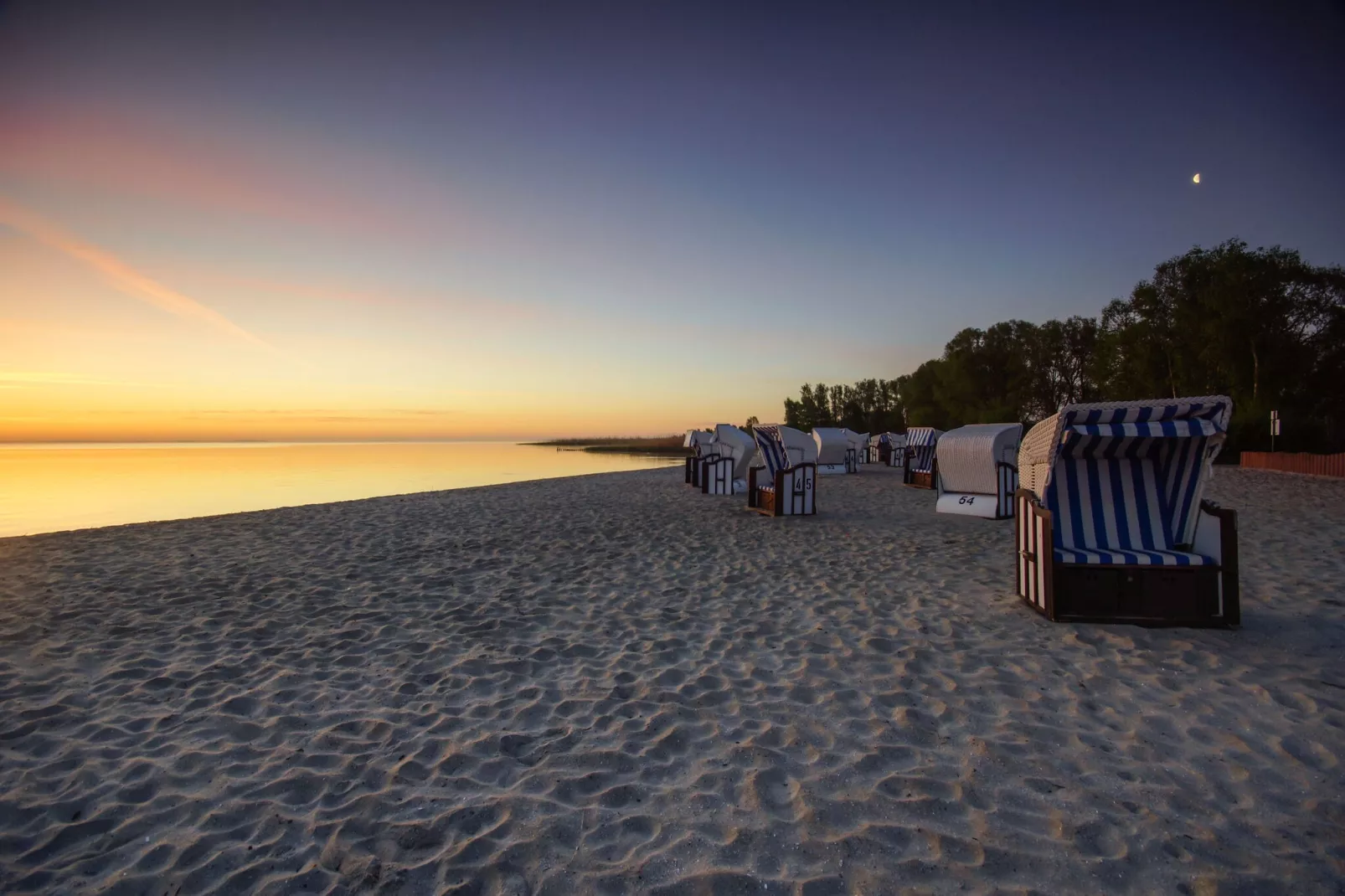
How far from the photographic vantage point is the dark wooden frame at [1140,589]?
4.74 metres

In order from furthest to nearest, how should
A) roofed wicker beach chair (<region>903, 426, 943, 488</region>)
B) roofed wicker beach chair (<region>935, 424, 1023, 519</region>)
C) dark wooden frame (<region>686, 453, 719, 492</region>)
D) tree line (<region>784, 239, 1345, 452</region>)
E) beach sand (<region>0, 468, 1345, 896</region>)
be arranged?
tree line (<region>784, 239, 1345, 452</region>) < roofed wicker beach chair (<region>903, 426, 943, 488</region>) < dark wooden frame (<region>686, 453, 719, 492</region>) < roofed wicker beach chair (<region>935, 424, 1023, 519</region>) < beach sand (<region>0, 468, 1345, 896</region>)

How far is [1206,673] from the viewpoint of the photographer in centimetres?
398

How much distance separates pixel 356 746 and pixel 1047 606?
521cm

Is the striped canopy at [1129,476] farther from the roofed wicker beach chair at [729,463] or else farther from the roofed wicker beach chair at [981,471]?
the roofed wicker beach chair at [729,463]

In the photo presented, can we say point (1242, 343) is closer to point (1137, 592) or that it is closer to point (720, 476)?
point (720, 476)

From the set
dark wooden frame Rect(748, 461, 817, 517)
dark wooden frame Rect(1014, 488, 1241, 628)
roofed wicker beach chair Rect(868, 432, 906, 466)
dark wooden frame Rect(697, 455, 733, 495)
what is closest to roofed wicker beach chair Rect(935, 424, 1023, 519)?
dark wooden frame Rect(748, 461, 817, 517)

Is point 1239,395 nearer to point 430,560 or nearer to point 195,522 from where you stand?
point 430,560

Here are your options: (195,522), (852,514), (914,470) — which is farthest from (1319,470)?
(195,522)

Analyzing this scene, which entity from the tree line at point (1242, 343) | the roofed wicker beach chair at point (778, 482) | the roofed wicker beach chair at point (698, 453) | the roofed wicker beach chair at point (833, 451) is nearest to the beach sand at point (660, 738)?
the roofed wicker beach chair at point (778, 482)

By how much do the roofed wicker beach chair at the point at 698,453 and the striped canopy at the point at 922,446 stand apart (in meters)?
6.15

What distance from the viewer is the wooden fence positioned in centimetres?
1795

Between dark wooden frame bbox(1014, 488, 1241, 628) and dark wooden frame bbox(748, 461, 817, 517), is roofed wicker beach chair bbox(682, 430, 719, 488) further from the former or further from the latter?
dark wooden frame bbox(1014, 488, 1241, 628)

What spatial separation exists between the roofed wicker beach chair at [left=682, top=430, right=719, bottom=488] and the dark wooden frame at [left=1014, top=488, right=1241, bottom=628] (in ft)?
37.1

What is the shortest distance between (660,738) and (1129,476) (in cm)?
471
